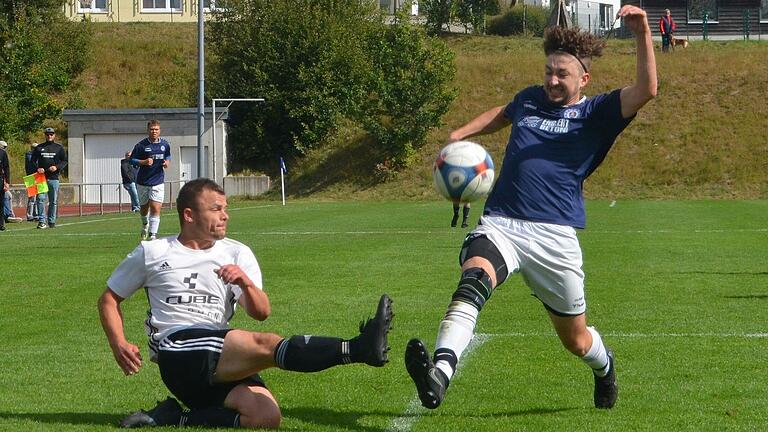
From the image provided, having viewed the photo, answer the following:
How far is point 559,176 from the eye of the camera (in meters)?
6.55

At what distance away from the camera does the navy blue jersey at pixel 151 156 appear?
20875 mm

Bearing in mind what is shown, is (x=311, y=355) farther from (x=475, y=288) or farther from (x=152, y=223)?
(x=152, y=223)

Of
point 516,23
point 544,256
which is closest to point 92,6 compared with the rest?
point 516,23

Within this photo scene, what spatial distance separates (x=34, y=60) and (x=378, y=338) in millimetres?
50603

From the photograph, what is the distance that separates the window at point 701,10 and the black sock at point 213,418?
67.4 m

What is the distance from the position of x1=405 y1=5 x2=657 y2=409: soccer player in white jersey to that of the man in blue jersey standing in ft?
47.5

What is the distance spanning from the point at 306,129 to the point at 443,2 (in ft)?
68.8

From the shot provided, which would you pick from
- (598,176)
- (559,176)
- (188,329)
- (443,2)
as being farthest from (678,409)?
(443,2)

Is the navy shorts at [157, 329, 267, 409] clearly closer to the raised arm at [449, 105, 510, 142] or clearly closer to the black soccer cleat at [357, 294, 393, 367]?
the black soccer cleat at [357, 294, 393, 367]

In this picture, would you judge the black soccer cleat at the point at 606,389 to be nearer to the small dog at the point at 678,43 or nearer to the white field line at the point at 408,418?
the white field line at the point at 408,418

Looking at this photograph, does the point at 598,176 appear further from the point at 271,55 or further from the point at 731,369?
the point at 731,369

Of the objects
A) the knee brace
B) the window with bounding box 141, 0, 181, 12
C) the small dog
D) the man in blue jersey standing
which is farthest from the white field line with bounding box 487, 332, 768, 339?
the window with bounding box 141, 0, 181, 12

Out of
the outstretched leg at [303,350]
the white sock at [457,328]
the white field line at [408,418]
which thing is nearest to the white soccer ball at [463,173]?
the white sock at [457,328]

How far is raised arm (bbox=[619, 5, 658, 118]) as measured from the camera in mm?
A: 6270
